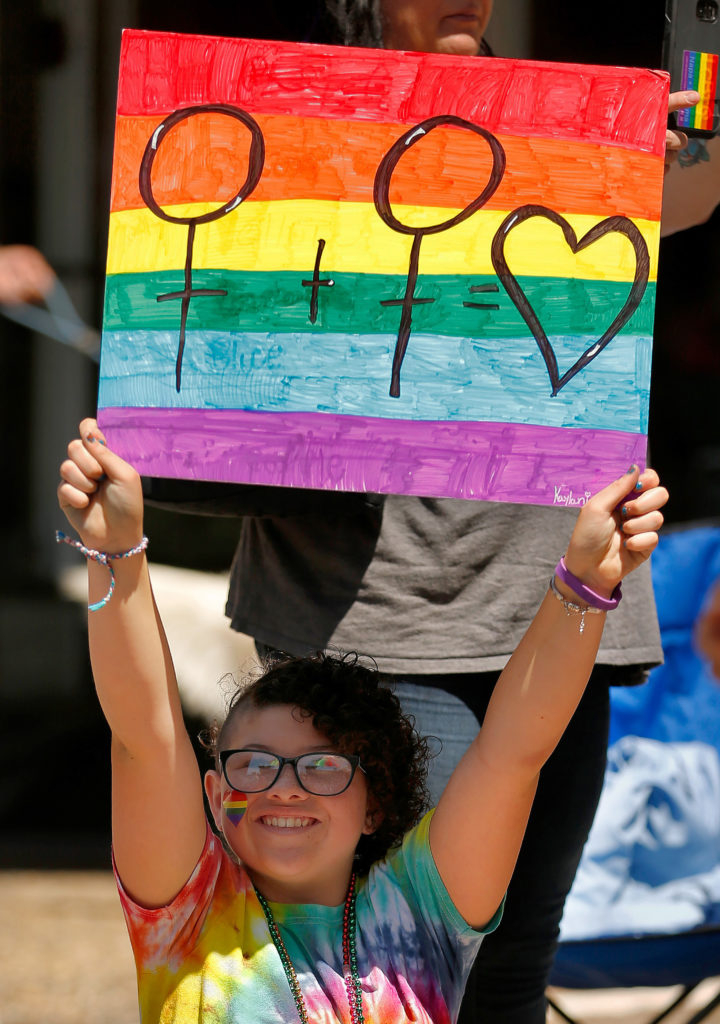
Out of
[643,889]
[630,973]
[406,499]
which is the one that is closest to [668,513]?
[643,889]

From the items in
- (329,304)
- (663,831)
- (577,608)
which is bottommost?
(663,831)

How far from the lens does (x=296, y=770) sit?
4.08 ft

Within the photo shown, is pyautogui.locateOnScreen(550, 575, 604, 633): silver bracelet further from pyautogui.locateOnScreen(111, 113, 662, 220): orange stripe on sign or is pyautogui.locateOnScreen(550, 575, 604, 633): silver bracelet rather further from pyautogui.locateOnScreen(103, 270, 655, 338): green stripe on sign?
pyautogui.locateOnScreen(111, 113, 662, 220): orange stripe on sign

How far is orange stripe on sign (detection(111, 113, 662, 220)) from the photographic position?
4.09 feet

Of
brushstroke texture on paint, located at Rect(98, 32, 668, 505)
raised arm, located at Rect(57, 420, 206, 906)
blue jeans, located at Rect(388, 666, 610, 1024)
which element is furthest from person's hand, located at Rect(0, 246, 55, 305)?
blue jeans, located at Rect(388, 666, 610, 1024)

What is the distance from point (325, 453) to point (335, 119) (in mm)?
334

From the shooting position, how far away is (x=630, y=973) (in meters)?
2.07

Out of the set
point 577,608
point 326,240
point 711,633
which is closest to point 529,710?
point 577,608

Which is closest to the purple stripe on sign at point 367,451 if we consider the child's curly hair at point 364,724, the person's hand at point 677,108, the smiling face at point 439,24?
the child's curly hair at point 364,724

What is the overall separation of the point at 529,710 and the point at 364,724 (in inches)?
8.2

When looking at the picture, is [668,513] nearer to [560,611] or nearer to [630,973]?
[630,973]

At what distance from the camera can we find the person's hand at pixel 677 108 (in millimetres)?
1318

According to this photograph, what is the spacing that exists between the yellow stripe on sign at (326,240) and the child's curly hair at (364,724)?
1.39 ft

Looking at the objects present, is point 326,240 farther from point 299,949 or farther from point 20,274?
point 299,949
